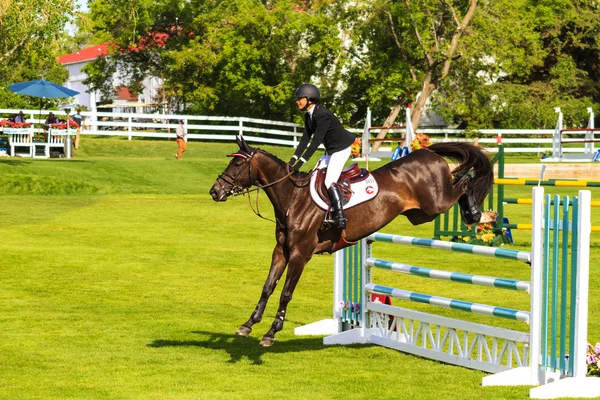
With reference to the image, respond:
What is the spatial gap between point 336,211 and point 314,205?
21 cm

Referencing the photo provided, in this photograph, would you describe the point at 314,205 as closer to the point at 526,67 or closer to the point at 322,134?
the point at 322,134

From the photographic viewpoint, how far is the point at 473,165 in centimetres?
1049

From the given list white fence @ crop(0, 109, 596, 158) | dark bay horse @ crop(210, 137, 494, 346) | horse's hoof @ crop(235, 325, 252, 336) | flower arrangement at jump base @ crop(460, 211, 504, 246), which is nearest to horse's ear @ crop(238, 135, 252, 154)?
dark bay horse @ crop(210, 137, 494, 346)

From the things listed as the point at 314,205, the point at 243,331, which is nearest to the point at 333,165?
the point at 314,205

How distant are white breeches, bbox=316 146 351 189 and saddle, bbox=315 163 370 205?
0.05 m

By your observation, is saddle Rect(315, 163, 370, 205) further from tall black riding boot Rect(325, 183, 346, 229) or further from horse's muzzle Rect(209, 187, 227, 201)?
horse's muzzle Rect(209, 187, 227, 201)

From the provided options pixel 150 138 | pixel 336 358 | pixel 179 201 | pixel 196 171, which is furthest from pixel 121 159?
pixel 336 358

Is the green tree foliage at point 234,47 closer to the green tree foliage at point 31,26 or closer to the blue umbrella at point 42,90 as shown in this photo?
the blue umbrella at point 42,90

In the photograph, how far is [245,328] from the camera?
8445 mm

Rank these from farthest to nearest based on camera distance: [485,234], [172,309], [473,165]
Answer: [485,234] < [172,309] < [473,165]

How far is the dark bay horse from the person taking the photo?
882 centimetres

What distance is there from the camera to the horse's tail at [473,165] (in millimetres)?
10484

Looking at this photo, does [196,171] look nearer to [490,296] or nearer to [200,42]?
[200,42]

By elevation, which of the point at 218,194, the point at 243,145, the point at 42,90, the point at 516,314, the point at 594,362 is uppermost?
the point at 42,90
